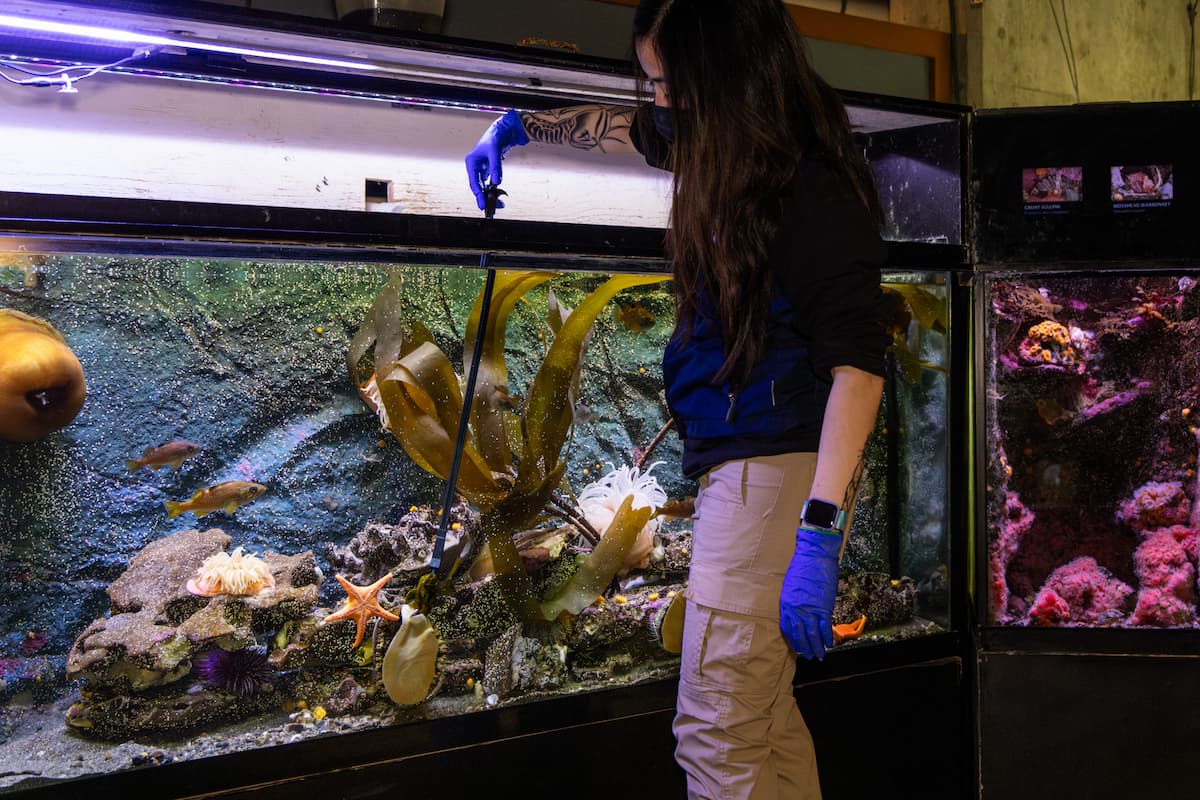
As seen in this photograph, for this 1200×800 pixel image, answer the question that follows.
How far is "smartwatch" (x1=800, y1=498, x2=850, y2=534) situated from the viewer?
147cm

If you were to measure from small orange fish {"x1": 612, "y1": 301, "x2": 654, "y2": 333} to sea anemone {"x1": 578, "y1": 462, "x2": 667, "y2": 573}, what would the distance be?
327mm

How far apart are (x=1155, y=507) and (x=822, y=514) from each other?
1.39 m

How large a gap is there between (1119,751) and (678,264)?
178 cm

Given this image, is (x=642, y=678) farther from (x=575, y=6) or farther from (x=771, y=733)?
(x=575, y=6)

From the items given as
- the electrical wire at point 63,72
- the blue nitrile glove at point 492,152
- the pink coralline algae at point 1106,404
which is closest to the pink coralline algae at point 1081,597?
the pink coralline algae at point 1106,404

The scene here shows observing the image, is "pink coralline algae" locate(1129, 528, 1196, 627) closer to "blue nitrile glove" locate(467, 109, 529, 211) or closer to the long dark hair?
the long dark hair

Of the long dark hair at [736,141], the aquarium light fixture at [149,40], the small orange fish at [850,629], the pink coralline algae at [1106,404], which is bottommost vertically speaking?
the small orange fish at [850,629]

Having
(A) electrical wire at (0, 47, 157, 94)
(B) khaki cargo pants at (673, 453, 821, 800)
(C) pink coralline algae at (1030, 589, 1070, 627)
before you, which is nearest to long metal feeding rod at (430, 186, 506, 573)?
(B) khaki cargo pants at (673, 453, 821, 800)

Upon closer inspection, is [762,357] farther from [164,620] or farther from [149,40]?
[149,40]

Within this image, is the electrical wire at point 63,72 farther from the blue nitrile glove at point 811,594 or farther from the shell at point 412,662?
the blue nitrile glove at point 811,594

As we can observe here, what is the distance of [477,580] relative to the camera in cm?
198

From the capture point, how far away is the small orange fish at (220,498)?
1704mm

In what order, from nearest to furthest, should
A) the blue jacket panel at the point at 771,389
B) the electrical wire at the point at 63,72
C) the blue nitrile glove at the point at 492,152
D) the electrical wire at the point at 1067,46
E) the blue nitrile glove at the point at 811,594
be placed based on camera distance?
the blue nitrile glove at the point at 811,594 → the blue jacket panel at the point at 771,389 → the electrical wire at the point at 63,72 → the blue nitrile glove at the point at 492,152 → the electrical wire at the point at 1067,46

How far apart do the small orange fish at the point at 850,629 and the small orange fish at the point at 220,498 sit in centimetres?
146
